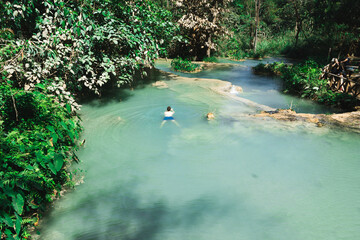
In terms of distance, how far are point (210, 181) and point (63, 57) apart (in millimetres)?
5929

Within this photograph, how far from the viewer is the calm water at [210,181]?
4.56m

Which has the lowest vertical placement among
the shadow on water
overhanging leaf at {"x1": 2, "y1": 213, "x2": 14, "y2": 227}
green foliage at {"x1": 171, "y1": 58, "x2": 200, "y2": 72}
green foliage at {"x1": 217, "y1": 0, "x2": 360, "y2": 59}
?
the shadow on water

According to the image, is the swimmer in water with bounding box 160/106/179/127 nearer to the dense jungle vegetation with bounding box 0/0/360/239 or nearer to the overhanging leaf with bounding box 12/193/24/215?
the dense jungle vegetation with bounding box 0/0/360/239

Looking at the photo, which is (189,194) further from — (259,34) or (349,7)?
(259,34)

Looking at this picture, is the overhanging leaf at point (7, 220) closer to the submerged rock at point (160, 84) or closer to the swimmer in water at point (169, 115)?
the swimmer in water at point (169, 115)

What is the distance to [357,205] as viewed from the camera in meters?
5.12

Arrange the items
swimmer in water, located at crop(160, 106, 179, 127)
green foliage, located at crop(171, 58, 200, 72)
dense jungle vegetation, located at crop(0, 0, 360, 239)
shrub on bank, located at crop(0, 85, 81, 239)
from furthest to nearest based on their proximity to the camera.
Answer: green foliage, located at crop(171, 58, 200, 72)
swimmer in water, located at crop(160, 106, 179, 127)
dense jungle vegetation, located at crop(0, 0, 360, 239)
shrub on bank, located at crop(0, 85, 81, 239)

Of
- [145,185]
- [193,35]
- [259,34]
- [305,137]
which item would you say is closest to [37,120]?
[145,185]

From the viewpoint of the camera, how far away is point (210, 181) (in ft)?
19.6

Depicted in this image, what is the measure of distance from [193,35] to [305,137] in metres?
16.4

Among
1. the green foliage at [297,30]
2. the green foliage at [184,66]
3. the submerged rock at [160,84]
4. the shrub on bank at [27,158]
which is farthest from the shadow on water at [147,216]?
the green foliage at [184,66]

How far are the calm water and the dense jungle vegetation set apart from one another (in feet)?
2.69

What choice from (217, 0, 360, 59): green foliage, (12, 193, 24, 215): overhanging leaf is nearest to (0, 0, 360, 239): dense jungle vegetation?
(12, 193, 24, 215): overhanging leaf

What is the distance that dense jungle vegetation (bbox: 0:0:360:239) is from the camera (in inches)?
153
